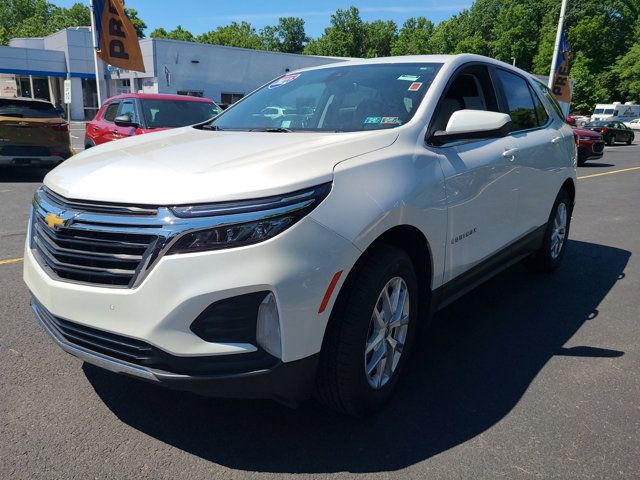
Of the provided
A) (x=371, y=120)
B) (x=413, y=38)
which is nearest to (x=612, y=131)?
(x=371, y=120)

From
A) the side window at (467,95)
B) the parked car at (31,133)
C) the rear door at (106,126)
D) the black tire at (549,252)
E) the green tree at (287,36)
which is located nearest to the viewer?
the side window at (467,95)

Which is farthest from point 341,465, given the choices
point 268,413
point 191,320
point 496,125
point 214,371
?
point 496,125

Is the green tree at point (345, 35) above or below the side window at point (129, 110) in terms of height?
above

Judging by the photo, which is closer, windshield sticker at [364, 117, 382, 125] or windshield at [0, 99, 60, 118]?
windshield sticker at [364, 117, 382, 125]

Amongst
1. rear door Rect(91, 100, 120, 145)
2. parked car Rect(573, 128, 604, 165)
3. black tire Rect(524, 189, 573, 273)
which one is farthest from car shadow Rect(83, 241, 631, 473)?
parked car Rect(573, 128, 604, 165)

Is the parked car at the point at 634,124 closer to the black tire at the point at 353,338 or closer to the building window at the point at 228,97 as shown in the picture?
the building window at the point at 228,97

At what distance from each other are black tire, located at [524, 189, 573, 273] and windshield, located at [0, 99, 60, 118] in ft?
32.1

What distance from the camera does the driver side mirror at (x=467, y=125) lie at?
9.29 ft

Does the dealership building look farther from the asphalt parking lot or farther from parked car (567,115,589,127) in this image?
the asphalt parking lot

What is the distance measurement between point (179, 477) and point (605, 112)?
6033 centimetres

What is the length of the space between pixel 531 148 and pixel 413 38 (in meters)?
98.7

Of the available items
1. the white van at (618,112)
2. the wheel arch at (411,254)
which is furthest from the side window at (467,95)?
the white van at (618,112)

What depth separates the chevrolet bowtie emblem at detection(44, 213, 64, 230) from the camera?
2254mm

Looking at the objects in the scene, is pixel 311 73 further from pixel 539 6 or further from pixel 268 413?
pixel 539 6
